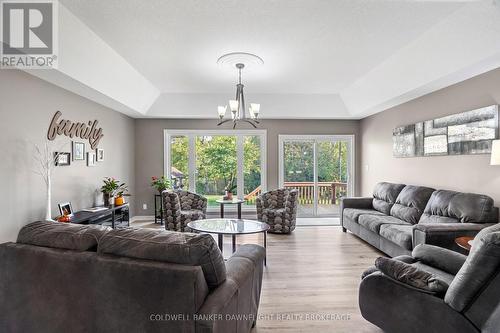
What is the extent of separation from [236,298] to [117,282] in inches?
26.2

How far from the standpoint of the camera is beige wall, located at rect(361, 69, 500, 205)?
11.2ft

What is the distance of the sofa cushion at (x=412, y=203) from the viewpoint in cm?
411

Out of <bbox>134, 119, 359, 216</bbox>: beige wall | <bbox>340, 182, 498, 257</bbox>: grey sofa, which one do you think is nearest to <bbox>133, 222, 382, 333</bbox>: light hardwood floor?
<bbox>340, 182, 498, 257</bbox>: grey sofa

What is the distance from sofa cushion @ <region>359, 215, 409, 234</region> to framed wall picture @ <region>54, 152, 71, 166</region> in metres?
4.55

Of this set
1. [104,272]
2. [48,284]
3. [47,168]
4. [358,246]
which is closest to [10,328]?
[48,284]

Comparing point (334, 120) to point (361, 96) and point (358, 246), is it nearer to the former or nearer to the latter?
point (361, 96)

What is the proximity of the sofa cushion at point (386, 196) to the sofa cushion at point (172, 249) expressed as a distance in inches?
163

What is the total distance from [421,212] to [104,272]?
414cm

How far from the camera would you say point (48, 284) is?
65.5 inches

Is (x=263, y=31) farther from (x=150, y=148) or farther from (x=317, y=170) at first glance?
(x=150, y=148)

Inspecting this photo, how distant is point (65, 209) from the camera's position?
12.6ft

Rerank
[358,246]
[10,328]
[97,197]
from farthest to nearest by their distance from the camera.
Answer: [97,197], [358,246], [10,328]

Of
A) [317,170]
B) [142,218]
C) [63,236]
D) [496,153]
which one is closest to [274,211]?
[317,170]

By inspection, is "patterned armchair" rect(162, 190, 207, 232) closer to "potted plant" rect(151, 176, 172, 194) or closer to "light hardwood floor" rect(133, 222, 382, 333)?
"light hardwood floor" rect(133, 222, 382, 333)
